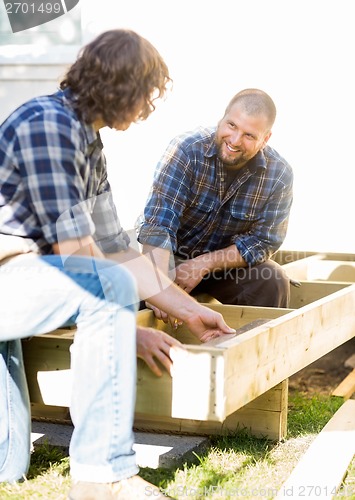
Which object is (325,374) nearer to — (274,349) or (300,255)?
(300,255)

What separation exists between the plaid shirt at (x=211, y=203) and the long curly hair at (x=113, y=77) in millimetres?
1175

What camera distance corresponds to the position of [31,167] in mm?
2084

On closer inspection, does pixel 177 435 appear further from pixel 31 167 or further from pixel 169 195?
pixel 31 167

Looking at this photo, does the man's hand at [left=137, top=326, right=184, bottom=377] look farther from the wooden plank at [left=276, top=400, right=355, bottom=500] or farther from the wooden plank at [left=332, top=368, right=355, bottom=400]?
the wooden plank at [left=332, top=368, right=355, bottom=400]

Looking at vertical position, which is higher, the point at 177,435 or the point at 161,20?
the point at 161,20

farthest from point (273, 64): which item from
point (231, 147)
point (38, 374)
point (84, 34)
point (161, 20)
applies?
point (38, 374)

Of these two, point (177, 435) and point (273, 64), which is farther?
point (273, 64)

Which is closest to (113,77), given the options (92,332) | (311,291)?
(92,332)

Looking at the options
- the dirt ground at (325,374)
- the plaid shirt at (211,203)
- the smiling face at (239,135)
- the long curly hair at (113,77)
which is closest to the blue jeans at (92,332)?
the long curly hair at (113,77)

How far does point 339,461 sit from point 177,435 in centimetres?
67

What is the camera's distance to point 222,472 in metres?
2.66

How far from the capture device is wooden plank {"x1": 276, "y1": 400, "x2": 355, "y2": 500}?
2396 mm

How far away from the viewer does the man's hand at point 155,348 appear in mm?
2223

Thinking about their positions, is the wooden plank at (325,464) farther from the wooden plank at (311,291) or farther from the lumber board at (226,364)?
the wooden plank at (311,291)
